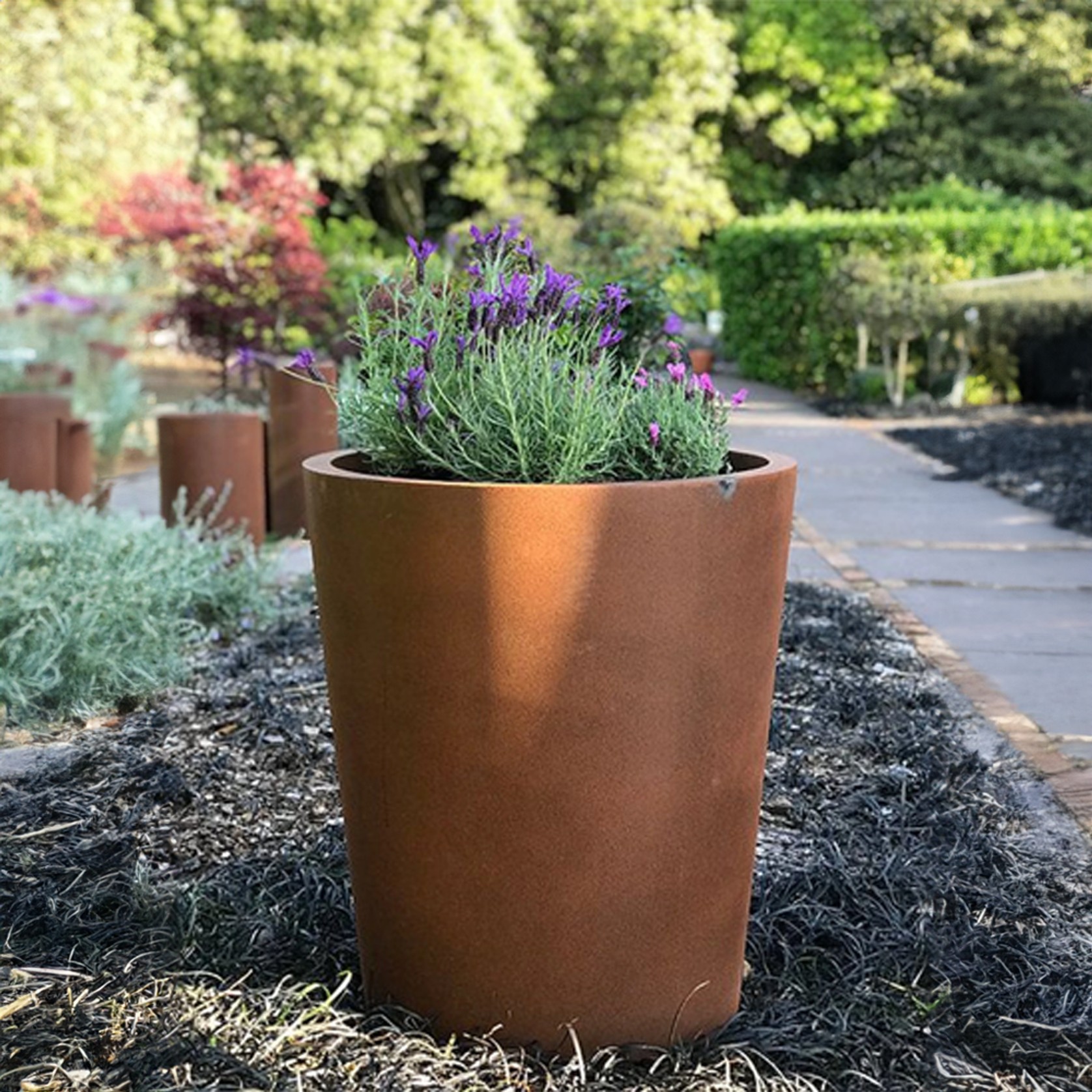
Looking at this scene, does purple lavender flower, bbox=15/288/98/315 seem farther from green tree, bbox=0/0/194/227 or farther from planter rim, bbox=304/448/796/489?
planter rim, bbox=304/448/796/489

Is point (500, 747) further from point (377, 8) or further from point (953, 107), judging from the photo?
point (953, 107)

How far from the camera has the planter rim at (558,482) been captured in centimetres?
225

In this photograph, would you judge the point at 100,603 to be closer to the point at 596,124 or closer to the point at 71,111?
the point at 71,111

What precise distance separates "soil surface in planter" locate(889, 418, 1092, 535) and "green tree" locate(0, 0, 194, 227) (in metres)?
8.24

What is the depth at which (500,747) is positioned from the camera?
230cm

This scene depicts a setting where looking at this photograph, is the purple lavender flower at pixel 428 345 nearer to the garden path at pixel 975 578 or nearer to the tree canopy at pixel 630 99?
the garden path at pixel 975 578

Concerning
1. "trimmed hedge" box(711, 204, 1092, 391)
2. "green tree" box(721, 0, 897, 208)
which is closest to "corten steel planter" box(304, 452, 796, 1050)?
"trimmed hedge" box(711, 204, 1092, 391)

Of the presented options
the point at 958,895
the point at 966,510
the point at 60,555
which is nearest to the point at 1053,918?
the point at 958,895

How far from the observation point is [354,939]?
279 cm

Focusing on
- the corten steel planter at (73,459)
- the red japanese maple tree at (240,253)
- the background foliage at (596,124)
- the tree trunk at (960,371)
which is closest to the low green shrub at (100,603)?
the corten steel planter at (73,459)

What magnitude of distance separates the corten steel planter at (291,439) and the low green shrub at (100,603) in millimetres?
1307

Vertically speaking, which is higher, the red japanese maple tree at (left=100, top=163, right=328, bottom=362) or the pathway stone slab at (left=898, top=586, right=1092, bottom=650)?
the red japanese maple tree at (left=100, top=163, right=328, bottom=362)

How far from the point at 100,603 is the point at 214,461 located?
2.28 meters

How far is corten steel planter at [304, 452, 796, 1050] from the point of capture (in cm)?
226
